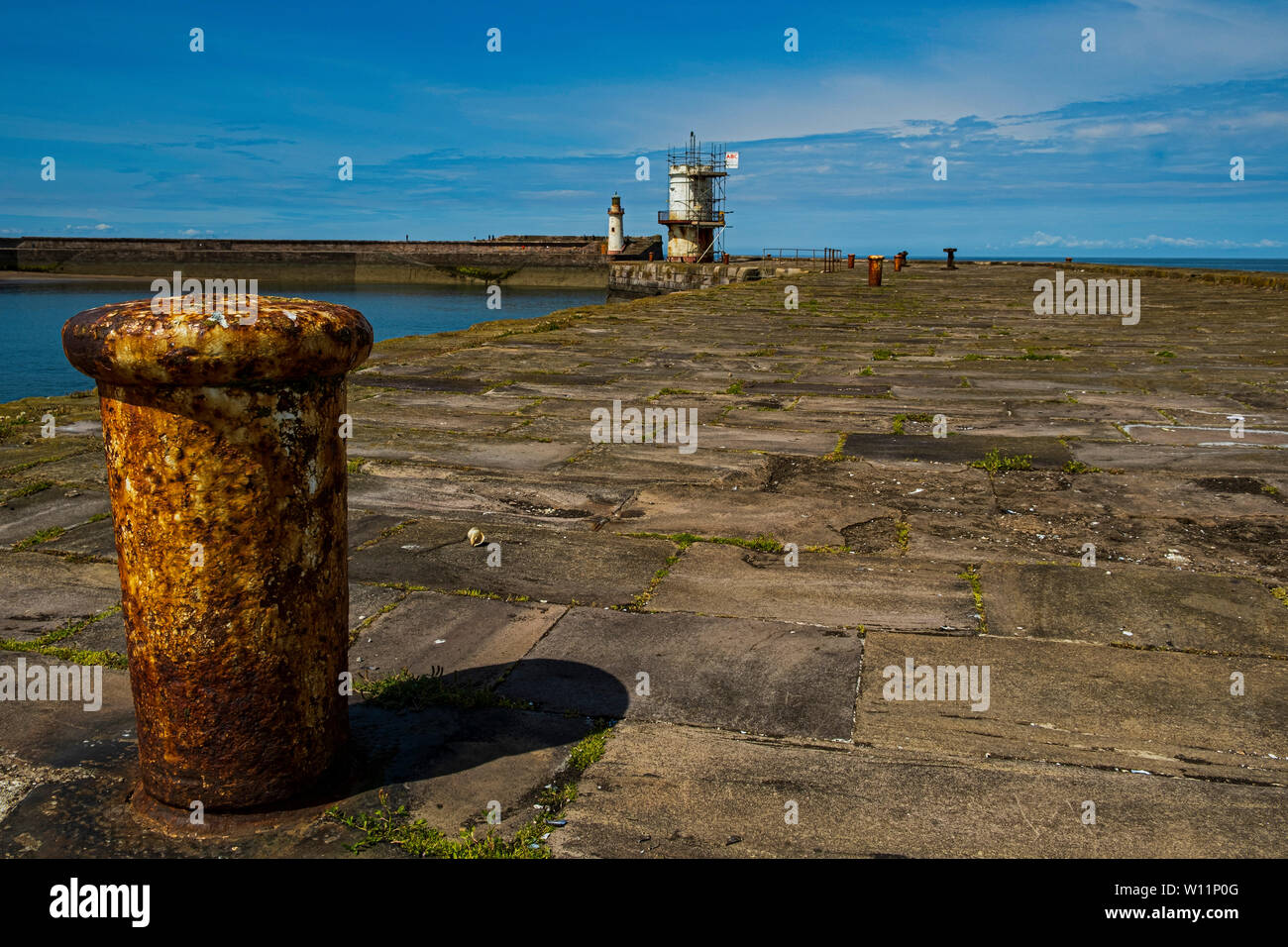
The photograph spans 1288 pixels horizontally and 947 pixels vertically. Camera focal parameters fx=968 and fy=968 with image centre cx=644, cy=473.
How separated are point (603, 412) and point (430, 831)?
530 centimetres

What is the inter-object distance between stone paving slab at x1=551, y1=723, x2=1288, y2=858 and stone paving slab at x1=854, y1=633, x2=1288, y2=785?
3.6 inches

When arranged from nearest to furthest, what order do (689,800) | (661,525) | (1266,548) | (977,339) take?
(689,800) → (1266,548) → (661,525) → (977,339)

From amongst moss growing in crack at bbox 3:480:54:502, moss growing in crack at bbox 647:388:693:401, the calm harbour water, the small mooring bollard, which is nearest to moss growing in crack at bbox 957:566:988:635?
moss growing in crack at bbox 647:388:693:401

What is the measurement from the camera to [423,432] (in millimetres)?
6574

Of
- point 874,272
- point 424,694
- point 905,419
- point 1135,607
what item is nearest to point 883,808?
point 424,694

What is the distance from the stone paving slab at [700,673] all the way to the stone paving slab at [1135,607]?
0.72 metres

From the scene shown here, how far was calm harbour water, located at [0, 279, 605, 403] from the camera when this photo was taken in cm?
2357

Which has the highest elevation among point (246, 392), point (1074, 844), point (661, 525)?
point (246, 392)

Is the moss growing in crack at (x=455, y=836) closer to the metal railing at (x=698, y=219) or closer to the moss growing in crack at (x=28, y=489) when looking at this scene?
the moss growing in crack at (x=28, y=489)

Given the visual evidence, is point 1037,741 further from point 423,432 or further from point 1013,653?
point 423,432

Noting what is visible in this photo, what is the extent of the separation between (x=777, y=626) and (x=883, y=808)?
1123 millimetres

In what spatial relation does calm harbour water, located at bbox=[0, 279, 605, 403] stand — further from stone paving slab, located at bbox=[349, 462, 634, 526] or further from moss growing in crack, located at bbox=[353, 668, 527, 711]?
moss growing in crack, located at bbox=[353, 668, 527, 711]

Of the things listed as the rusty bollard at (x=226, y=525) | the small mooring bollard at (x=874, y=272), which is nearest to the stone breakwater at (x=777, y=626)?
the rusty bollard at (x=226, y=525)
